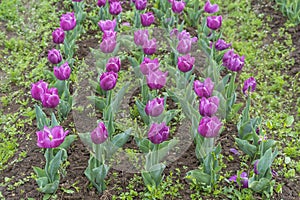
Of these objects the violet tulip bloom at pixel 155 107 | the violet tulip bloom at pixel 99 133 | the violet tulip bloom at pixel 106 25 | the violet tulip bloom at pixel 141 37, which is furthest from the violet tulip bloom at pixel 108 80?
the violet tulip bloom at pixel 106 25

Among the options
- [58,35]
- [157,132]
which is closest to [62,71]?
[58,35]

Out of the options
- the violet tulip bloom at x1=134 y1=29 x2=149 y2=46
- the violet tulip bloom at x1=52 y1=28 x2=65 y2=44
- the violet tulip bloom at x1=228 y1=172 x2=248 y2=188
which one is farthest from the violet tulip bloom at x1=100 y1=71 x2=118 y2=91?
the violet tulip bloom at x1=228 y1=172 x2=248 y2=188

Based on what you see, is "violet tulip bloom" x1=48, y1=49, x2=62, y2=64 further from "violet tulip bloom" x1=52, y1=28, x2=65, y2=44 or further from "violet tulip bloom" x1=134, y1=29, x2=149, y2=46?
"violet tulip bloom" x1=134, y1=29, x2=149, y2=46

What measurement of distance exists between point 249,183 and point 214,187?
0.27m

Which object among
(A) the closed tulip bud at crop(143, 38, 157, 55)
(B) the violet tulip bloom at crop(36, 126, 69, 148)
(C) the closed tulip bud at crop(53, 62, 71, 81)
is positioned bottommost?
(B) the violet tulip bloom at crop(36, 126, 69, 148)

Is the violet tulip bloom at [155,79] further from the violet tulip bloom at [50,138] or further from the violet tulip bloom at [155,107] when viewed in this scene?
the violet tulip bloom at [50,138]

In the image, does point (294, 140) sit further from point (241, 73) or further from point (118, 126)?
point (118, 126)

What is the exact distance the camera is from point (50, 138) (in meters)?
3.46

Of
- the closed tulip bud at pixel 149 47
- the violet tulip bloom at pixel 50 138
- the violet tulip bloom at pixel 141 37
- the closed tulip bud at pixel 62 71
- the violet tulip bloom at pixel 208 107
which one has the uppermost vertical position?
the violet tulip bloom at pixel 141 37

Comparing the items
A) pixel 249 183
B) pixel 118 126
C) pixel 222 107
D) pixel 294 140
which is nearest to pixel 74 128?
pixel 118 126

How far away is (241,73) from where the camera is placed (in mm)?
5574

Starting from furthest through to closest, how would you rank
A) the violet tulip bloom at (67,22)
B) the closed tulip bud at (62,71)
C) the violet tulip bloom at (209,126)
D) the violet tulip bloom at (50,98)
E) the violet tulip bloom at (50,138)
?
1. the violet tulip bloom at (67,22)
2. the closed tulip bud at (62,71)
3. the violet tulip bloom at (50,98)
4. the violet tulip bloom at (209,126)
5. the violet tulip bloom at (50,138)

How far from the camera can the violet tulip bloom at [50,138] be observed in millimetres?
3412

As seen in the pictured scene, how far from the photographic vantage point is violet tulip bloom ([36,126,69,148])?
341 centimetres
